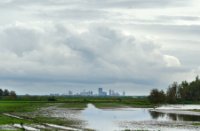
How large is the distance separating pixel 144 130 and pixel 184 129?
18.7ft

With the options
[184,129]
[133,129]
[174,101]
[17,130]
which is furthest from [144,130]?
[174,101]

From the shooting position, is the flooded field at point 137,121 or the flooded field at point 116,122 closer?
the flooded field at point 116,122

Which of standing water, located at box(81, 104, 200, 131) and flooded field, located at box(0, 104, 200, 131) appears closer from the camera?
flooded field, located at box(0, 104, 200, 131)

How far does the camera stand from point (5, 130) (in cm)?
4538

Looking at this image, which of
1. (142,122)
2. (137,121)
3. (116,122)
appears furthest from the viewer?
(137,121)

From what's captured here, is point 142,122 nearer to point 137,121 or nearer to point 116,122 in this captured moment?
point 137,121

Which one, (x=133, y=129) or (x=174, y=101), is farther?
(x=174, y=101)

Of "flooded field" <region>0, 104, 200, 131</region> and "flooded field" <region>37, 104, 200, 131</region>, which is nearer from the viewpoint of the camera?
"flooded field" <region>0, 104, 200, 131</region>

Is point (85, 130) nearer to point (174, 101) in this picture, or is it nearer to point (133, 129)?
point (133, 129)

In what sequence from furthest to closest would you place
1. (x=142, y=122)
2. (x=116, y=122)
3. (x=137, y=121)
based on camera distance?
1. (x=137, y=121)
2. (x=142, y=122)
3. (x=116, y=122)

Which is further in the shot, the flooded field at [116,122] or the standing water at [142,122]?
Result: the standing water at [142,122]

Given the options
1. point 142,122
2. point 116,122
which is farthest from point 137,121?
point 116,122

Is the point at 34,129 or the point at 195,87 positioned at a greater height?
the point at 195,87

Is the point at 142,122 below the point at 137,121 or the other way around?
below
